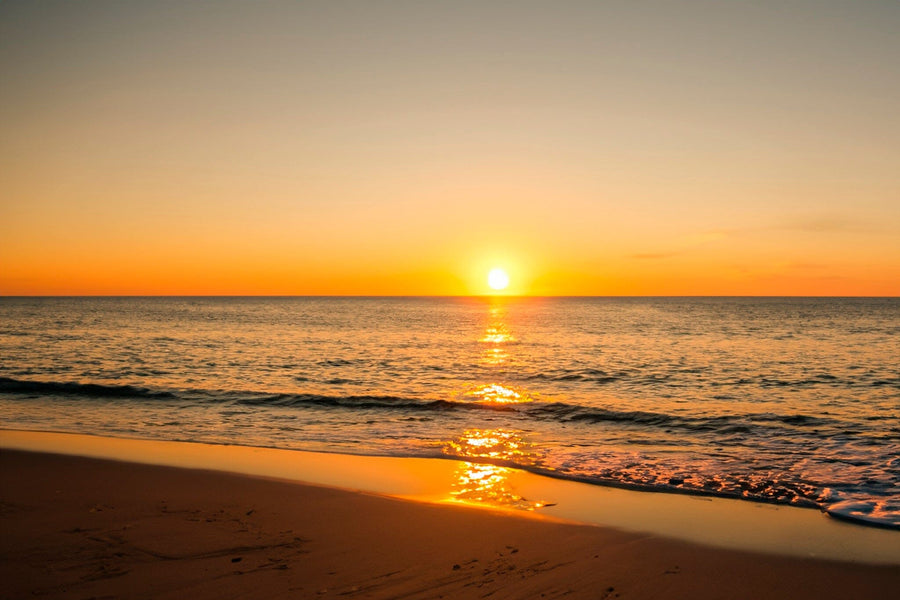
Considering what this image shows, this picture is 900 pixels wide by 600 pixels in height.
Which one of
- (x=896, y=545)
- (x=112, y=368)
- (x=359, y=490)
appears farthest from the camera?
(x=112, y=368)

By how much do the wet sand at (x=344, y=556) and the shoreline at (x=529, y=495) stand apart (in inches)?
20.8

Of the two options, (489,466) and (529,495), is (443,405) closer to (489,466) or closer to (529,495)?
(489,466)

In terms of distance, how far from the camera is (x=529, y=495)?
1097 cm

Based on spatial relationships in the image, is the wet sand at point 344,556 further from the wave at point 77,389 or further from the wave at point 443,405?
the wave at point 77,389

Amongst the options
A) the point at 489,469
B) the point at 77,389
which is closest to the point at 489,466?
the point at 489,469

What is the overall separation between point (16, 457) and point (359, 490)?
7.65m

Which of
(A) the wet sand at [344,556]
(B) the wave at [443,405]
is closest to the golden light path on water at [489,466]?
(A) the wet sand at [344,556]

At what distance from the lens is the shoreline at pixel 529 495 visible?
8.58m

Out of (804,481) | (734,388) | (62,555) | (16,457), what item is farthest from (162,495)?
(734,388)

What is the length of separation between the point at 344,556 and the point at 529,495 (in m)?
4.32

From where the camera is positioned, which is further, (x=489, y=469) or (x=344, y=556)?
(x=489, y=469)

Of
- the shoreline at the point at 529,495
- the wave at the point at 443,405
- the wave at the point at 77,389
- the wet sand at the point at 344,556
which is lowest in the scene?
the wave at the point at 77,389

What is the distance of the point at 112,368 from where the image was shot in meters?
32.2

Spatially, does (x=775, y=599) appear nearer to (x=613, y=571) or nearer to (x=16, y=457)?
(x=613, y=571)
